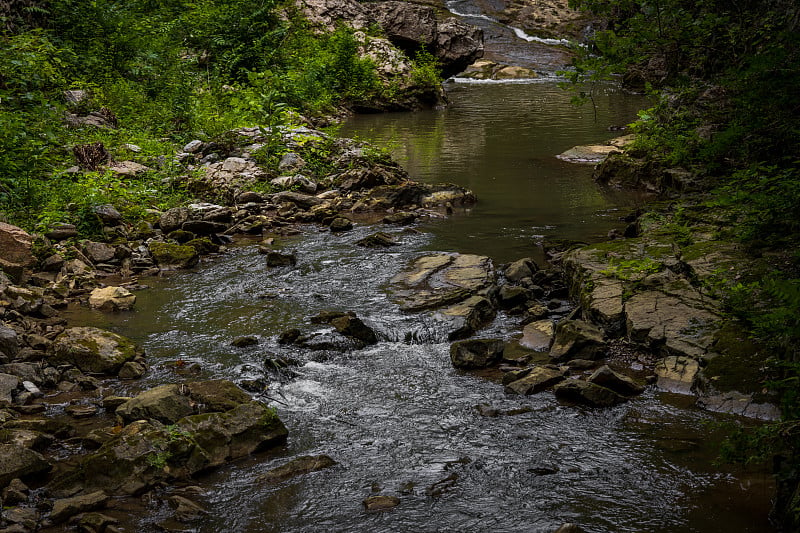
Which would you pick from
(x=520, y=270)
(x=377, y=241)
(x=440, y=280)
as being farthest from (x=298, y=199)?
(x=520, y=270)

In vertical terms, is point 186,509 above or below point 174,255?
below

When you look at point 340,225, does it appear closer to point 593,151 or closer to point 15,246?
point 15,246

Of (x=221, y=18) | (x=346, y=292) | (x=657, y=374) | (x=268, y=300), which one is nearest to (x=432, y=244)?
(x=346, y=292)

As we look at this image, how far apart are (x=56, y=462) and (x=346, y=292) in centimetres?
440

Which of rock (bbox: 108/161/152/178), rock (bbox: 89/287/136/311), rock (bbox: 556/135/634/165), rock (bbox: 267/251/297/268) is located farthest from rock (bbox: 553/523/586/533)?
rock (bbox: 556/135/634/165)

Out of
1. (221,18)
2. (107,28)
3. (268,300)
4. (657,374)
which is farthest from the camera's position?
(221,18)

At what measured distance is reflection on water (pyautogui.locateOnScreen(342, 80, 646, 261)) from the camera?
11.4 m

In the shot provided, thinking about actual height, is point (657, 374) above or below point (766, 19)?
below

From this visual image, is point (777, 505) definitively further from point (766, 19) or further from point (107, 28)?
point (107, 28)

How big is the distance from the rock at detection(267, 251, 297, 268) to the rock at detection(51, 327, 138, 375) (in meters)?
3.24

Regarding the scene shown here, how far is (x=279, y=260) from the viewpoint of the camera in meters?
10.1

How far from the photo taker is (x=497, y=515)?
4613 millimetres

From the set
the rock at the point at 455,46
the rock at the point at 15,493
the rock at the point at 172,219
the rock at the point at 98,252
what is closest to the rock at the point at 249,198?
the rock at the point at 172,219

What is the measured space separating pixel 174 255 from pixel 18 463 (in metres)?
5.42
